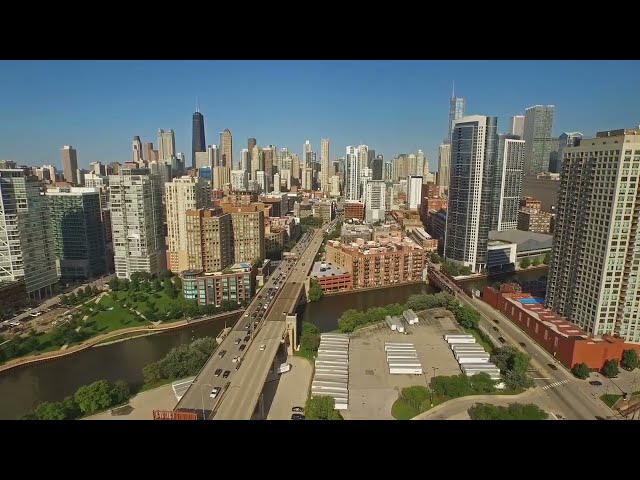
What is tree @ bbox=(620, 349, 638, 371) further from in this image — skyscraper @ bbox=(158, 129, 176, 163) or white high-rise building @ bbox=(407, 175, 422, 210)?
skyscraper @ bbox=(158, 129, 176, 163)

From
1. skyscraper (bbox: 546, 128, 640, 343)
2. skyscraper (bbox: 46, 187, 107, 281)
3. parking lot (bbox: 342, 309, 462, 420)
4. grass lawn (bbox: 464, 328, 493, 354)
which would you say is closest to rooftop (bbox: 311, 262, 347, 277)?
parking lot (bbox: 342, 309, 462, 420)

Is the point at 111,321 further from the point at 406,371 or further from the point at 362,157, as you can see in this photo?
the point at 362,157

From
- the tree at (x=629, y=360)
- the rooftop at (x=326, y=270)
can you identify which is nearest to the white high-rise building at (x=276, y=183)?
the rooftop at (x=326, y=270)

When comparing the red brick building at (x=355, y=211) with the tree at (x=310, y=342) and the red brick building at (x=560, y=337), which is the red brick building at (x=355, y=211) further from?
the tree at (x=310, y=342)

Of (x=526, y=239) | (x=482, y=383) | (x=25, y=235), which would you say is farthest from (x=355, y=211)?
(x=482, y=383)

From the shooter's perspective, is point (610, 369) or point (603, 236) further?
point (603, 236)
